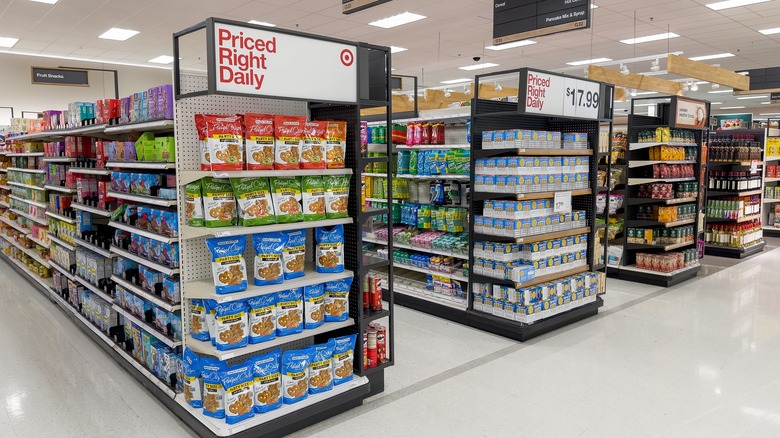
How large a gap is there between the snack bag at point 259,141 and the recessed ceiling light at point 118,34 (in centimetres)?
840

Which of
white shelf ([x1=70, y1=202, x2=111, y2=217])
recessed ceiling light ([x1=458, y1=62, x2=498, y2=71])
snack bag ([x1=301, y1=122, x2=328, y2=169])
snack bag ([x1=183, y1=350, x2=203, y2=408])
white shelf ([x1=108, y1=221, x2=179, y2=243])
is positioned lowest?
snack bag ([x1=183, y1=350, x2=203, y2=408])

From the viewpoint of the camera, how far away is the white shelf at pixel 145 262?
10.8 feet

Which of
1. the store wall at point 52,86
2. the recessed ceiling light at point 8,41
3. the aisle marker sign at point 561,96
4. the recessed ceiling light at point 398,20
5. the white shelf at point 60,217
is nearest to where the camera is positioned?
the aisle marker sign at point 561,96

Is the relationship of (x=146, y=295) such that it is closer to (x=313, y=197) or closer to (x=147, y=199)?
(x=147, y=199)

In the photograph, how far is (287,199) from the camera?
3.13 m

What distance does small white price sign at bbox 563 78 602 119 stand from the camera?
4918 mm

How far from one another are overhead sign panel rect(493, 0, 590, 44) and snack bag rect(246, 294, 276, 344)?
433 centimetres

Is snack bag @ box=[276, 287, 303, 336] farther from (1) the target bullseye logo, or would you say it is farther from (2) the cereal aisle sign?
(1) the target bullseye logo

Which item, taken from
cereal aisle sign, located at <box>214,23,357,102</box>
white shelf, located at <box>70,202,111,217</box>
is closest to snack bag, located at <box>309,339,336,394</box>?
cereal aisle sign, located at <box>214,23,357,102</box>

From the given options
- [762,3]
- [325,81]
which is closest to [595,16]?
[762,3]

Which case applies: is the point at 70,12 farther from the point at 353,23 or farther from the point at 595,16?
the point at 595,16

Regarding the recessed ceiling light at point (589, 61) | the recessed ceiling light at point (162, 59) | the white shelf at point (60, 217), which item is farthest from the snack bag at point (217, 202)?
the recessed ceiling light at point (589, 61)

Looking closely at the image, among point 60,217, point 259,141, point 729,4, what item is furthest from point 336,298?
point 729,4

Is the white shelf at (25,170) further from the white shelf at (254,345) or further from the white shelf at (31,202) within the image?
the white shelf at (254,345)
